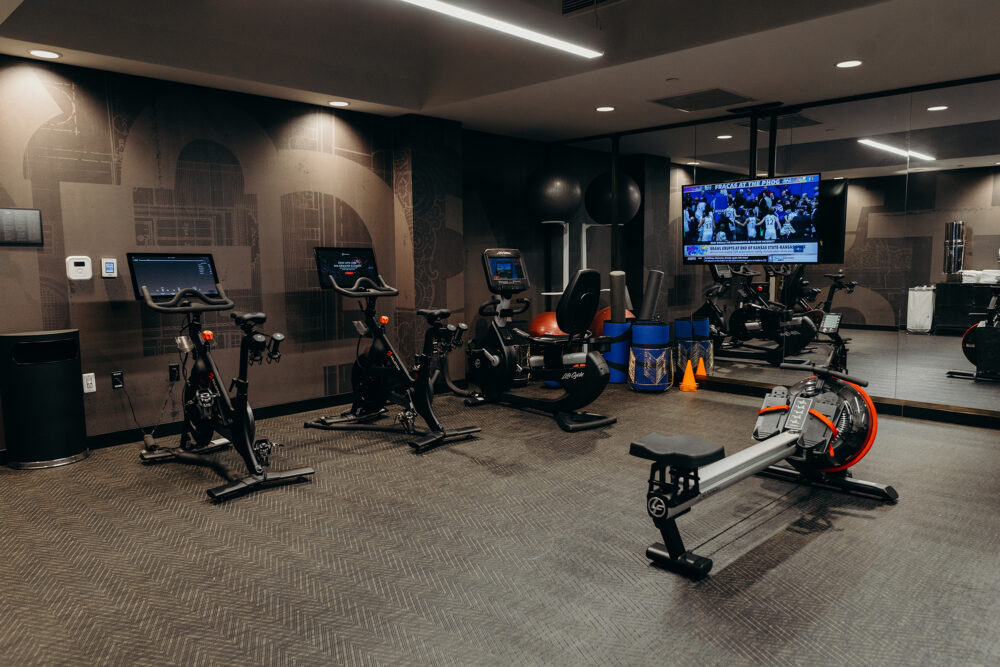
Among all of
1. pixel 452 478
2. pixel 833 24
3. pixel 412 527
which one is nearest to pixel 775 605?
pixel 412 527

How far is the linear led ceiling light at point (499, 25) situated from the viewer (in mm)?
3425

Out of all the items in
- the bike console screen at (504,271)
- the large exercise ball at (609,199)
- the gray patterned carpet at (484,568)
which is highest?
the large exercise ball at (609,199)

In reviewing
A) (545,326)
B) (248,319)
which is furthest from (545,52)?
(248,319)

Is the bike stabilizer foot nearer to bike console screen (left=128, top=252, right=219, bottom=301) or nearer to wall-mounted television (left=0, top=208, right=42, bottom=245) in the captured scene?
bike console screen (left=128, top=252, right=219, bottom=301)

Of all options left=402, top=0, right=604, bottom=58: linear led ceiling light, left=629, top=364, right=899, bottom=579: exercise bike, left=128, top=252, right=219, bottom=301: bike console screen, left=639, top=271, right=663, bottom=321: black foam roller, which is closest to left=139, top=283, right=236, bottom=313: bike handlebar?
left=128, top=252, right=219, bottom=301: bike console screen

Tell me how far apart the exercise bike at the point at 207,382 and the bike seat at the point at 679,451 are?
7.51 feet

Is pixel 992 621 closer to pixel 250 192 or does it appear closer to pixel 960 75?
pixel 960 75

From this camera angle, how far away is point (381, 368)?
4.99 m

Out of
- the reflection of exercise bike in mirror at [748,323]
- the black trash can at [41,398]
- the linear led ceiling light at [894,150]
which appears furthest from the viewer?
the reflection of exercise bike in mirror at [748,323]

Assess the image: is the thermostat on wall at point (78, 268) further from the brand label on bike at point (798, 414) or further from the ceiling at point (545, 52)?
the brand label on bike at point (798, 414)

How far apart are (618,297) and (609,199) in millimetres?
1222

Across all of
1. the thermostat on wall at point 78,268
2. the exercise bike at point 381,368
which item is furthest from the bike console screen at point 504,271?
the thermostat on wall at point 78,268

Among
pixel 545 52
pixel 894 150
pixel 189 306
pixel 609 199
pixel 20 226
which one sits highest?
pixel 545 52

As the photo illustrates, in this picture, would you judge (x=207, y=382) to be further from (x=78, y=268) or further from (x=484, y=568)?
(x=484, y=568)
